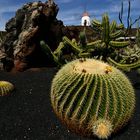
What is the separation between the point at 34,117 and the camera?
6.68 metres

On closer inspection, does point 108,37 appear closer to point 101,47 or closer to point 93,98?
point 101,47

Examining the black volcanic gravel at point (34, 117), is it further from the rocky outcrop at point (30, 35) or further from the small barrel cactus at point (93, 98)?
the rocky outcrop at point (30, 35)

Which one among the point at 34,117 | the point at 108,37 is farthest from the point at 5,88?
the point at 108,37

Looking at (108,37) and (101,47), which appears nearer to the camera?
(108,37)

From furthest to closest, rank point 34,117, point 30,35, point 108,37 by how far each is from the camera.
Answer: point 30,35 < point 108,37 < point 34,117

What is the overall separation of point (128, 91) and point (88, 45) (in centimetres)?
267

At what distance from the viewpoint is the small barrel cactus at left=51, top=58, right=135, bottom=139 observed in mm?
5305

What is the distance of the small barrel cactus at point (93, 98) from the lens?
530 cm

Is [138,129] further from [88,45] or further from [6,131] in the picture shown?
[88,45]

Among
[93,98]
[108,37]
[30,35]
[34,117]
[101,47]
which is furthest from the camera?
[30,35]

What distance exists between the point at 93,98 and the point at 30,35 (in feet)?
13.9

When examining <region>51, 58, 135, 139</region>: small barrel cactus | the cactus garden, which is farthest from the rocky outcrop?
<region>51, 58, 135, 139</region>: small barrel cactus

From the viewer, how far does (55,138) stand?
5.97m

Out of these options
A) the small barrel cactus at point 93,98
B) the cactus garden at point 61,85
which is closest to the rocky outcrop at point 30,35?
the cactus garden at point 61,85
